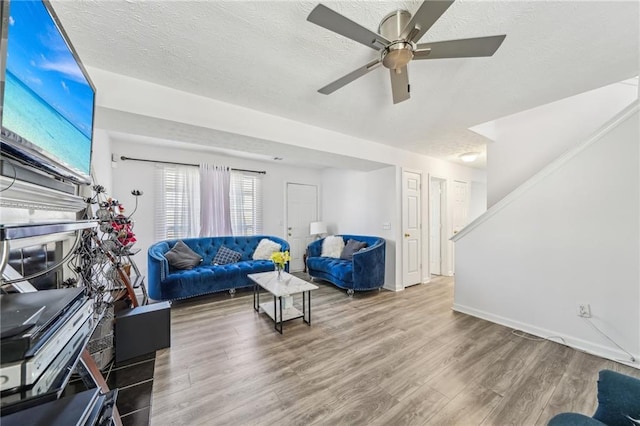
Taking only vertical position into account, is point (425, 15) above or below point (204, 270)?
above

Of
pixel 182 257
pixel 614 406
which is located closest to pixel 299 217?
pixel 182 257

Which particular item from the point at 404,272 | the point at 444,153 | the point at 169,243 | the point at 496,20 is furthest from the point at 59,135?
the point at 444,153

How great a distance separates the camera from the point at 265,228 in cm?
520

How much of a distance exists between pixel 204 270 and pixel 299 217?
2486mm

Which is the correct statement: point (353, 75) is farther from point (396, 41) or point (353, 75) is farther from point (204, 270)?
point (204, 270)

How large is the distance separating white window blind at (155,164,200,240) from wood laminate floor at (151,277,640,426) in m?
1.81

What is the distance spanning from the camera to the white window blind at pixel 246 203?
15.7 ft

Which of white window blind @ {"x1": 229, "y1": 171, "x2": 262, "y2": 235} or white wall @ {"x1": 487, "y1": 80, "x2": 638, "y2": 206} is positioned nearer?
white wall @ {"x1": 487, "y1": 80, "x2": 638, "y2": 206}

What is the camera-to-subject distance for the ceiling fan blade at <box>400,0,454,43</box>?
3.60 feet

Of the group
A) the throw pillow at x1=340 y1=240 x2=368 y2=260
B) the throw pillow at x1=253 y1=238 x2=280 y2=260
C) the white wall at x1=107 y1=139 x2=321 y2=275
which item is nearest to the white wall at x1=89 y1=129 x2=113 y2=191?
the white wall at x1=107 y1=139 x2=321 y2=275

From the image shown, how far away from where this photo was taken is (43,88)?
90cm

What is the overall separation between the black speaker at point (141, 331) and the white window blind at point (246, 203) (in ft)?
8.42

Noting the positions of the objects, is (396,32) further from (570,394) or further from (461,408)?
(570,394)

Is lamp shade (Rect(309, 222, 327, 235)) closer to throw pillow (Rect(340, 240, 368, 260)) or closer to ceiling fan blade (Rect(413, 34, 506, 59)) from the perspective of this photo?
throw pillow (Rect(340, 240, 368, 260))
